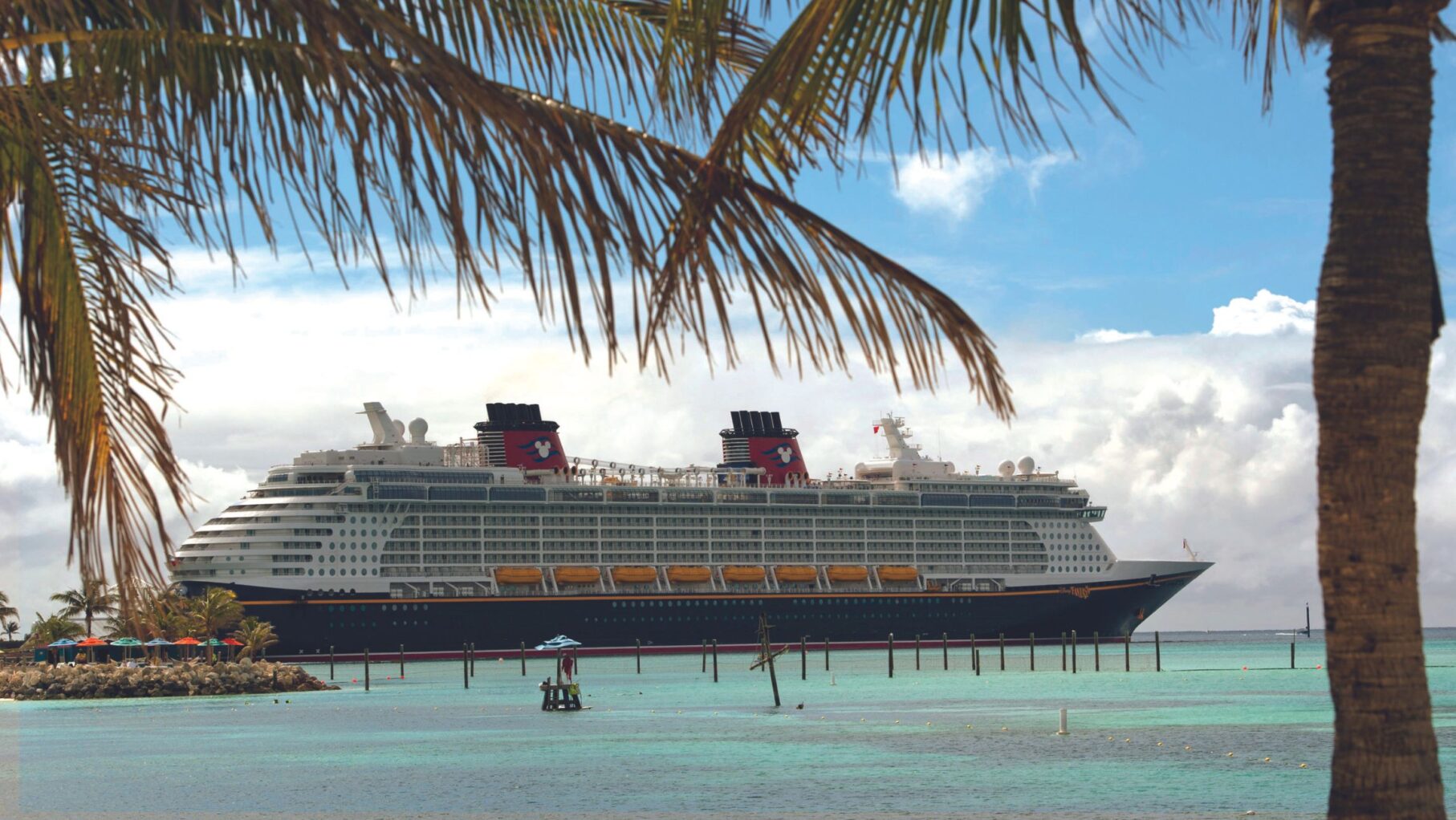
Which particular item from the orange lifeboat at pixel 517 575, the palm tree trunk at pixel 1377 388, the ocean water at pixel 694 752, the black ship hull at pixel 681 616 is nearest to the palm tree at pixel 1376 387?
the palm tree trunk at pixel 1377 388

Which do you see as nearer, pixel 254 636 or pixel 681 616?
pixel 254 636

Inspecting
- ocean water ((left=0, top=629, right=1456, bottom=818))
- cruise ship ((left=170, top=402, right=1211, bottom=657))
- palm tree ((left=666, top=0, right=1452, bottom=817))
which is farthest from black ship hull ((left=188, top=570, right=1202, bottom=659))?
palm tree ((left=666, top=0, right=1452, bottom=817))

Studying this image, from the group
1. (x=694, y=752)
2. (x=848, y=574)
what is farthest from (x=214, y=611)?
(x=694, y=752)

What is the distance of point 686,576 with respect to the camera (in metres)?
82.8

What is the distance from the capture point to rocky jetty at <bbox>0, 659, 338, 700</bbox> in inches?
2188

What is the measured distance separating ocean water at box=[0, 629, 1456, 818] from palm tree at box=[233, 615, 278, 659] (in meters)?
7.44

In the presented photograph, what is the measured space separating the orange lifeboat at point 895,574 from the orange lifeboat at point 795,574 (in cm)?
403

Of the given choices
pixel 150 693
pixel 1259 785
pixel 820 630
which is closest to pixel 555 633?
pixel 820 630

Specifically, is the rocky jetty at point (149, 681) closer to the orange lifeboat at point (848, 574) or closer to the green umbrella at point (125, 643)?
the green umbrella at point (125, 643)

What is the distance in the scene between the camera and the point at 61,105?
4.89m

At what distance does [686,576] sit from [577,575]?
19.3 feet

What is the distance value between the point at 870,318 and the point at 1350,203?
175cm

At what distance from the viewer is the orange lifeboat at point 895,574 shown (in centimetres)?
8662

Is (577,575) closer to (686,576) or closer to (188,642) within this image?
(686,576)
